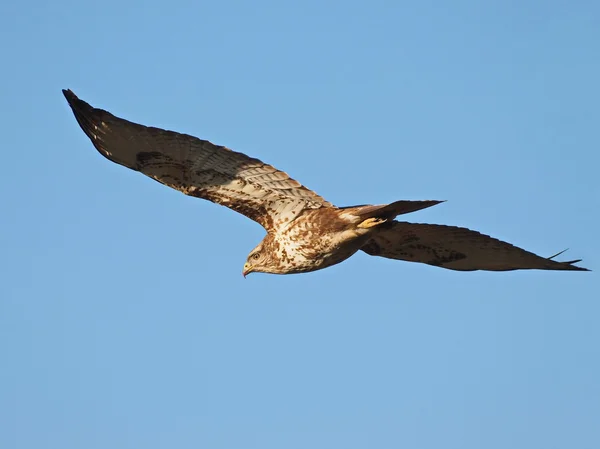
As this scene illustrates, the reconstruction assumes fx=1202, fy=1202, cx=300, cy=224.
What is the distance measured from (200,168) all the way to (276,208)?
1.13 metres

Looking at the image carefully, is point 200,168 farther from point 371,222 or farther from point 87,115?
point 371,222

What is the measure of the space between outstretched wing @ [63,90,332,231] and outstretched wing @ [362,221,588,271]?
1336mm

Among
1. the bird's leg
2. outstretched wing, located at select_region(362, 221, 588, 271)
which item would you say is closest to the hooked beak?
outstretched wing, located at select_region(362, 221, 588, 271)

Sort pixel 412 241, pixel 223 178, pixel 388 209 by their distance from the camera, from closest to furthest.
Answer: pixel 388 209 → pixel 223 178 → pixel 412 241

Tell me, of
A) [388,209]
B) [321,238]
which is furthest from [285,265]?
[388,209]

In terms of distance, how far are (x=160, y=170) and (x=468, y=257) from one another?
4.30m

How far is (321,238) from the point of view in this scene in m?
14.7

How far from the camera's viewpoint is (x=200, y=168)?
583 inches

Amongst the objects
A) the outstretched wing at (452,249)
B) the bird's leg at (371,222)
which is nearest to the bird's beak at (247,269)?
the outstretched wing at (452,249)

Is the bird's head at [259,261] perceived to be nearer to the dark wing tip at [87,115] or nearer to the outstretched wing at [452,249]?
the outstretched wing at [452,249]

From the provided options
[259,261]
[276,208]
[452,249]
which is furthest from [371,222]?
[452,249]

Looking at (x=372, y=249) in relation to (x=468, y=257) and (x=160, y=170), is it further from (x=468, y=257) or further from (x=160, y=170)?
(x=160, y=170)

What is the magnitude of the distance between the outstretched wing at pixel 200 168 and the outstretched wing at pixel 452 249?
4.38 feet

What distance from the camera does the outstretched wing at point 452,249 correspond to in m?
15.4
